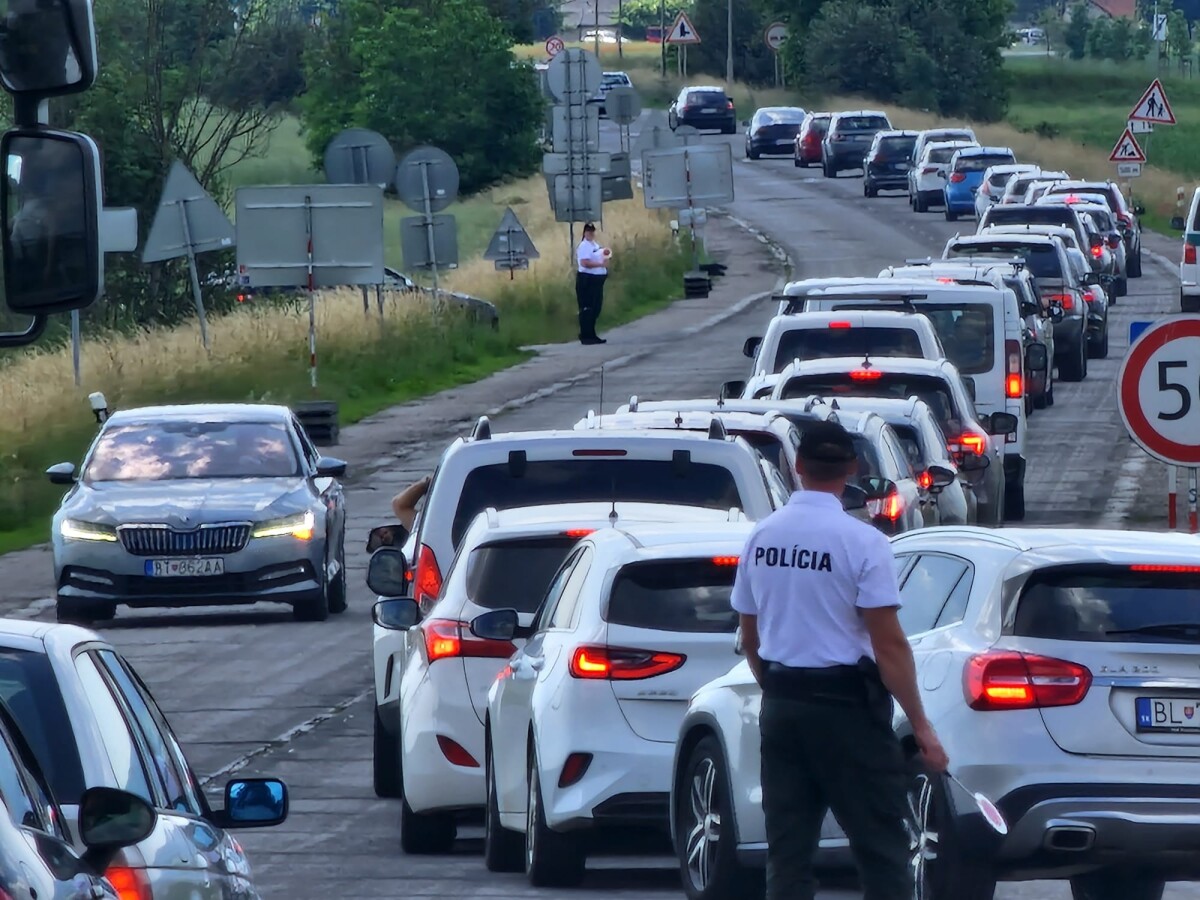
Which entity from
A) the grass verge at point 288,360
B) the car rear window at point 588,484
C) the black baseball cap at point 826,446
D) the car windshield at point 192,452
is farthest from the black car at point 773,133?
the black baseball cap at point 826,446

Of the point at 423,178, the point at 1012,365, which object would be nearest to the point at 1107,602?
the point at 1012,365

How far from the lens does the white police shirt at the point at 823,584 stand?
7836 mm

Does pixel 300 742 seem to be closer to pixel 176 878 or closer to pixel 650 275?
pixel 176 878

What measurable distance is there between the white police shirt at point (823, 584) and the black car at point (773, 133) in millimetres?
80459

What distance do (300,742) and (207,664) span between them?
3350 mm

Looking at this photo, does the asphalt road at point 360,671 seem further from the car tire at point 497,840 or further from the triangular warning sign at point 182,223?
the triangular warning sign at point 182,223

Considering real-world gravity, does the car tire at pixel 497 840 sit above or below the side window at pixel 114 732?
below

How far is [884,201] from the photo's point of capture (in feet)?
240

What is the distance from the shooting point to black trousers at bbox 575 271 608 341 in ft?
135

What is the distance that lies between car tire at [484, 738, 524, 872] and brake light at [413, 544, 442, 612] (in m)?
1.27

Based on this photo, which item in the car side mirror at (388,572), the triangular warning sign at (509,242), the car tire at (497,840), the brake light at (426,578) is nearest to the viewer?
the car tire at (497,840)

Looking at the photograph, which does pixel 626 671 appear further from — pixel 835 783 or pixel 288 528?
pixel 288 528

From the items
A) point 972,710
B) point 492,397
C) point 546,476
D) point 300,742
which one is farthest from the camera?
point 492,397

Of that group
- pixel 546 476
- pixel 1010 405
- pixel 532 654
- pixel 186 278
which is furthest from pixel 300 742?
pixel 186 278
